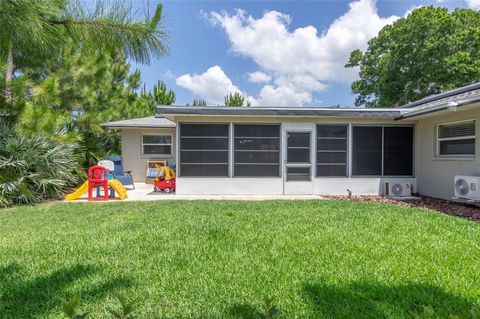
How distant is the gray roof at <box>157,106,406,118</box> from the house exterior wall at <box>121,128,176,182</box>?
474 centimetres

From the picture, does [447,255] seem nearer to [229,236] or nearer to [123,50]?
[229,236]

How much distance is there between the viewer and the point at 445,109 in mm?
7883

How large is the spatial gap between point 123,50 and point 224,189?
7.74 metres

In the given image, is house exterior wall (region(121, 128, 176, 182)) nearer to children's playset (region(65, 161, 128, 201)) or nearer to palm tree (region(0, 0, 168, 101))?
children's playset (region(65, 161, 128, 201))

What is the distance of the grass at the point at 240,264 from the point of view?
2843 millimetres

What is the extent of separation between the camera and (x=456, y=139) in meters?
8.95

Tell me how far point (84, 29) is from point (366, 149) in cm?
1011

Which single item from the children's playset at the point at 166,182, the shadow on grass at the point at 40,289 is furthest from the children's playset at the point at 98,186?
the shadow on grass at the point at 40,289

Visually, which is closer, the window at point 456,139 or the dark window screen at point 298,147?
the window at point 456,139

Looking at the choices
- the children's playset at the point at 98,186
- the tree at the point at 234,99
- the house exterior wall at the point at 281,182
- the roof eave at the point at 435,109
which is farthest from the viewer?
the tree at the point at 234,99

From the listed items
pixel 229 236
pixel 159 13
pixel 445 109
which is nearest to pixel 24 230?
pixel 229 236

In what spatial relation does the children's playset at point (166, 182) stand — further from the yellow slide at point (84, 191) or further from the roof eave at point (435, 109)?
the roof eave at point (435, 109)

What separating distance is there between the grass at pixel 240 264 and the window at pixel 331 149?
13.2ft

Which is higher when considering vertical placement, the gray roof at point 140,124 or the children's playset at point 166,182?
the gray roof at point 140,124
